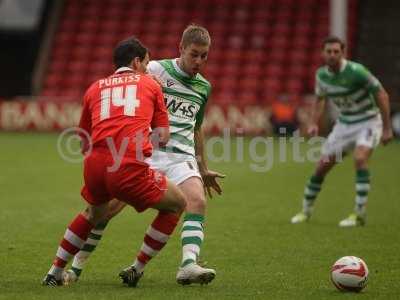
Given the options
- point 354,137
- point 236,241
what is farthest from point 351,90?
point 236,241

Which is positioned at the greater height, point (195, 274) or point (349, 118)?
point (349, 118)

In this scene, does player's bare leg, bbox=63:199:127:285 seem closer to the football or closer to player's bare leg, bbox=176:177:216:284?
player's bare leg, bbox=176:177:216:284

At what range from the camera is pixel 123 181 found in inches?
252

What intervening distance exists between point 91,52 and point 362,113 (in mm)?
18575

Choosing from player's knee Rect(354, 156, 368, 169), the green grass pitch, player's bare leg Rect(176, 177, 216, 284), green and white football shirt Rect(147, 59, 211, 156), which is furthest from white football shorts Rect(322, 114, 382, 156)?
player's bare leg Rect(176, 177, 216, 284)

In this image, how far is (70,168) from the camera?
17625mm

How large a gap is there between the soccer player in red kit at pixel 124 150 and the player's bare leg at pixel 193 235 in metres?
0.15

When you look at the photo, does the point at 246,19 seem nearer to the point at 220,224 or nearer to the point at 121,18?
the point at 121,18

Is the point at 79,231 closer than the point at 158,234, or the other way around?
the point at 79,231

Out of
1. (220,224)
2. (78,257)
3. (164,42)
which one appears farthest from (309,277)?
(164,42)

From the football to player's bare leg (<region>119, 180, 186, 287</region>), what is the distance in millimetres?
1107

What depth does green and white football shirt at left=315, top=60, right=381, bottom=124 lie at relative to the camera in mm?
10922

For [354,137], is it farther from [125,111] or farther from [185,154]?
[125,111]

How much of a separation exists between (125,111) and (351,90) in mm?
5020
